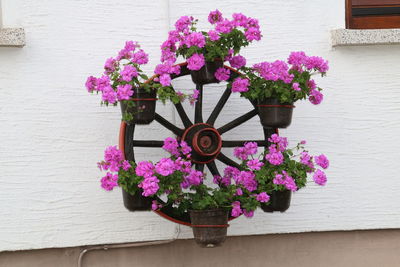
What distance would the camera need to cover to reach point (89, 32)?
3.28 metres

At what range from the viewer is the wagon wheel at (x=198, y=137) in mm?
2959

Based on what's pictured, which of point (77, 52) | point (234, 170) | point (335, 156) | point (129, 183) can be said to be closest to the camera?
point (129, 183)

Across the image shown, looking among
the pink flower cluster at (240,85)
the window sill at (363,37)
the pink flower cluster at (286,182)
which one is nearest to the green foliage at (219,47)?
the pink flower cluster at (240,85)

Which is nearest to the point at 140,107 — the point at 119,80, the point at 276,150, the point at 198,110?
the point at 119,80

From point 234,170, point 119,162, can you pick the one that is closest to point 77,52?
point 119,162

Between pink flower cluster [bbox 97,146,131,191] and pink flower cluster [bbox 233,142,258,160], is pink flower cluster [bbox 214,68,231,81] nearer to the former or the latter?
pink flower cluster [bbox 233,142,258,160]

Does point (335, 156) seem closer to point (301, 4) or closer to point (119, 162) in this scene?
point (301, 4)

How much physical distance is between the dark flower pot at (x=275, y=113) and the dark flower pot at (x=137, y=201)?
0.61 metres

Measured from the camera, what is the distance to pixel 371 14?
3.57 m

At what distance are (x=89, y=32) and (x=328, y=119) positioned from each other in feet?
4.11

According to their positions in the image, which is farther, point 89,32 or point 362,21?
point 362,21

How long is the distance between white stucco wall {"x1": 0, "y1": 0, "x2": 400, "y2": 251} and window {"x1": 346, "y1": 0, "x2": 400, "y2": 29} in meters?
0.09

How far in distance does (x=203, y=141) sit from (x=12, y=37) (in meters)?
0.99

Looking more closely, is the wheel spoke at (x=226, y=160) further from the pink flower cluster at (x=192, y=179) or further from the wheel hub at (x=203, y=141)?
the pink flower cluster at (x=192, y=179)
